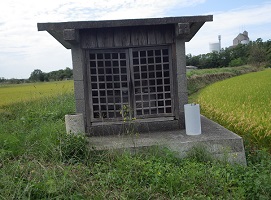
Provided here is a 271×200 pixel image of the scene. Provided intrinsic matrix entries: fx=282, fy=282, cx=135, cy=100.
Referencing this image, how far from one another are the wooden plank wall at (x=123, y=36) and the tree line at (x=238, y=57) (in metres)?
48.7

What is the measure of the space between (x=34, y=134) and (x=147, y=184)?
9.27ft

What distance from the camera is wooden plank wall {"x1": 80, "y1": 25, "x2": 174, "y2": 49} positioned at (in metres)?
5.59

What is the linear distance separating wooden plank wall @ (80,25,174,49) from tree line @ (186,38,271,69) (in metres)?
48.7

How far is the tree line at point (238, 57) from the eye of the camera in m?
50.4

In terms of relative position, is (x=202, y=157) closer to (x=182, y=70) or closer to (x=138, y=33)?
(x=182, y=70)

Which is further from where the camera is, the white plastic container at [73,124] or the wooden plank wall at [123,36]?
the wooden plank wall at [123,36]

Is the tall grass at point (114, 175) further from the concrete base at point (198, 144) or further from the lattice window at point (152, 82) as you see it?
the lattice window at point (152, 82)

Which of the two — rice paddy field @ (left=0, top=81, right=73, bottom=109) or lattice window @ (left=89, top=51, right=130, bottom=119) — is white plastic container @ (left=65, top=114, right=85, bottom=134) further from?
rice paddy field @ (left=0, top=81, right=73, bottom=109)

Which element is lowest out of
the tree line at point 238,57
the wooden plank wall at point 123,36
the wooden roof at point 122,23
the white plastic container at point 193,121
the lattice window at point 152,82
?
the white plastic container at point 193,121

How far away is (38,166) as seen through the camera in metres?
3.65

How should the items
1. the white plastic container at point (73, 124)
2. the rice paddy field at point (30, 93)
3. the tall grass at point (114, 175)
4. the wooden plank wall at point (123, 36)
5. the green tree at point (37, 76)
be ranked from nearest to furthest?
the tall grass at point (114, 175), the white plastic container at point (73, 124), the wooden plank wall at point (123, 36), the rice paddy field at point (30, 93), the green tree at point (37, 76)

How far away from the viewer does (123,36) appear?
5.61 metres

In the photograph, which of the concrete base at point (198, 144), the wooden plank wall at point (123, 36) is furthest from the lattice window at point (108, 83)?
the concrete base at point (198, 144)

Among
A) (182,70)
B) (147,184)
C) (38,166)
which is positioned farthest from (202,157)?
(38,166)
